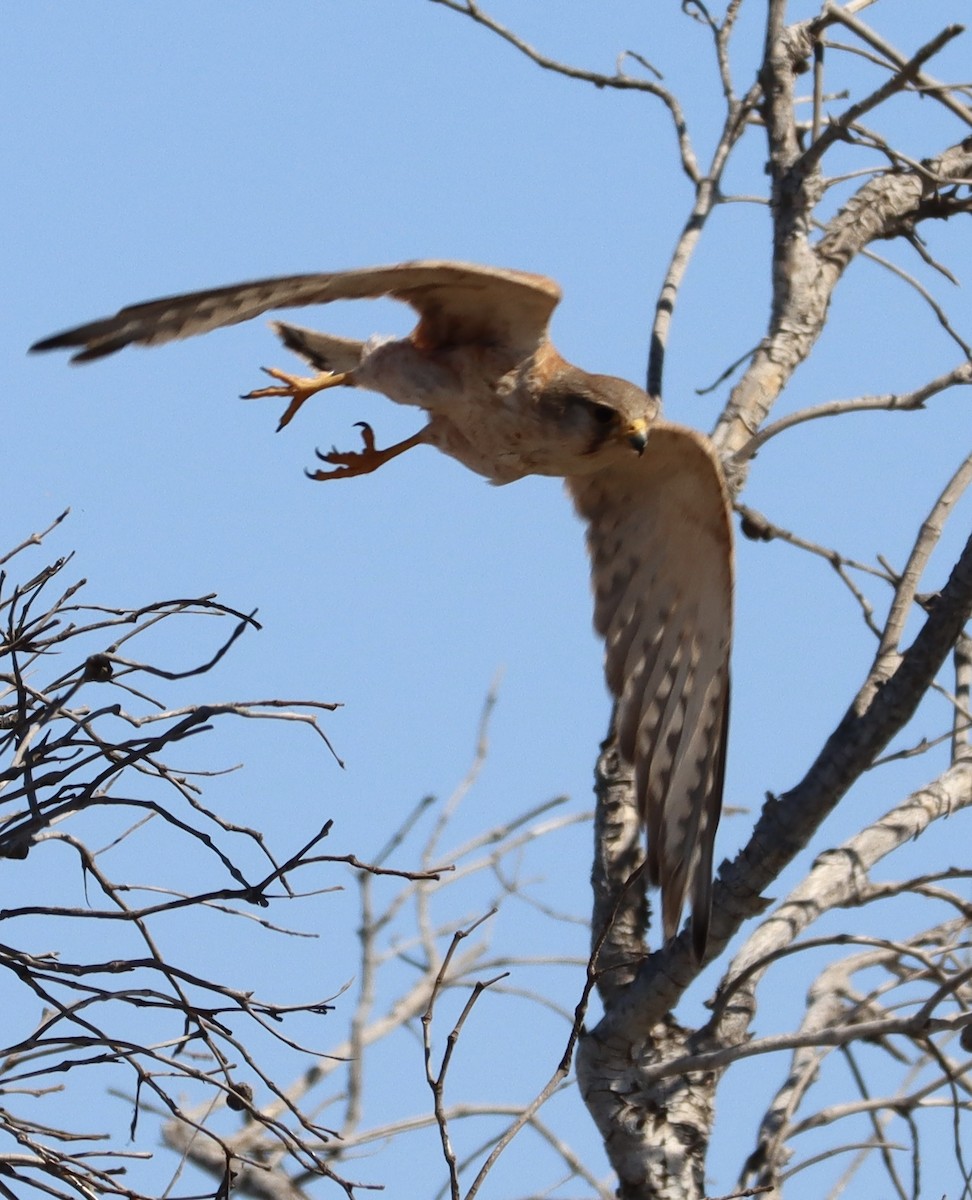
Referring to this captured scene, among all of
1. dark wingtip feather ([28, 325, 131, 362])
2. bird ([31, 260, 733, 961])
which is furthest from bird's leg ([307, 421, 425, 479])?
dark wingtip feather ([28, 325, 131, 362])

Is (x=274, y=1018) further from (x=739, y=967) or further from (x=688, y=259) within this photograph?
(x=688, y=259)

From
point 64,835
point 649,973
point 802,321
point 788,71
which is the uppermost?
point 788,71

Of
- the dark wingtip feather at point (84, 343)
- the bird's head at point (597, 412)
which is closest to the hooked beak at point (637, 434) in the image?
the bird's head at point (597, 412)

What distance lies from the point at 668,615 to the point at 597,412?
81 cm

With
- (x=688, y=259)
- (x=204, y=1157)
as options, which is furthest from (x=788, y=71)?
(x=204, y=1157)

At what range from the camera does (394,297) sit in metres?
4.68

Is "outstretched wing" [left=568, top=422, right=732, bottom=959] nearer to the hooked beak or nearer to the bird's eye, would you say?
the hooked beak

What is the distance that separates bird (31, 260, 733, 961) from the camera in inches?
187

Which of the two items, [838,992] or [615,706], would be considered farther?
[615,706]

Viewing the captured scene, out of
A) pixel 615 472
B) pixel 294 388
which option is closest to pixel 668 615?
pixel 615 472

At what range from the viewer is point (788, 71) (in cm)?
541

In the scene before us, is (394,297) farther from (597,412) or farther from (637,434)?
(637,434)

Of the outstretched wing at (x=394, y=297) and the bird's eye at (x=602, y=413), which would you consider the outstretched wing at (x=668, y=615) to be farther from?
the outstretched wing at (x=394, y=297)

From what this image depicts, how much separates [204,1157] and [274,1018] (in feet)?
6.01
